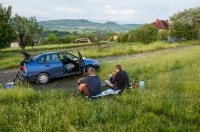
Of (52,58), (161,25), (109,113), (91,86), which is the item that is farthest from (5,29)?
(161,25)

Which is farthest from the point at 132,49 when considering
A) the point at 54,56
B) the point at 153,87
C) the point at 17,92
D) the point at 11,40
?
the point at 17,92

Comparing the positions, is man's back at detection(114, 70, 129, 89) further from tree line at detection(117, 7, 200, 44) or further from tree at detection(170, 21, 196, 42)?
tree at detection(170, 21, 196, 42)

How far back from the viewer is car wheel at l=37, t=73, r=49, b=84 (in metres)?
10.9

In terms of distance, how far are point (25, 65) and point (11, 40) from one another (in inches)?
509

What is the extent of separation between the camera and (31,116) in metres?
5.58

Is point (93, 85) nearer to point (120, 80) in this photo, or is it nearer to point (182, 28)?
point (120, 80)

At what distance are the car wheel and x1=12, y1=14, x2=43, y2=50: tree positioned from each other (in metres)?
13.3

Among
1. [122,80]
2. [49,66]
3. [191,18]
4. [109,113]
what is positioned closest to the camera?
[109,113]

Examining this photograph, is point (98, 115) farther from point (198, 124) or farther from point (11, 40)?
point (11, 40)

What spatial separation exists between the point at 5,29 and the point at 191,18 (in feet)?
131

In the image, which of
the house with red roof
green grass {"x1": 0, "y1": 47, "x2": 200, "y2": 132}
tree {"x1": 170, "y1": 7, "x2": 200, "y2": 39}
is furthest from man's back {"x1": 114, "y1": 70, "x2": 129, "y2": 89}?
the house with red roof

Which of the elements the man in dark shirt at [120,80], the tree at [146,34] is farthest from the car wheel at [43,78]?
the tree at [146,34]

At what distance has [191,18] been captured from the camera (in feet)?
154

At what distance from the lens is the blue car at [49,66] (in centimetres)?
1063
